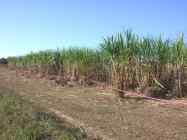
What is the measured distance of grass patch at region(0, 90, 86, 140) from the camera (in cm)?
665

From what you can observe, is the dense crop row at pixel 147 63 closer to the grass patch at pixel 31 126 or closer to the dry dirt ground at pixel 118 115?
the dry dirt ground at pixel 118 115

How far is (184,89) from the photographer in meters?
11.6

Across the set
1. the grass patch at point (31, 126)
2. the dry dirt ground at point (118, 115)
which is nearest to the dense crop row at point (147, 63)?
the dry dirt ground at point (118, 115)

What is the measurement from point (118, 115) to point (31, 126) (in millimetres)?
2153

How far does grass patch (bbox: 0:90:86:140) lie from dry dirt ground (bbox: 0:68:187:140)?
0.37 m

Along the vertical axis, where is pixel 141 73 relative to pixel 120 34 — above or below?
below

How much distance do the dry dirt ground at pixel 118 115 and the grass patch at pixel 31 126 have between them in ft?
1.22

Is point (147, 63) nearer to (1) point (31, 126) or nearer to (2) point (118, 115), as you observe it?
(2) point (118, 115)

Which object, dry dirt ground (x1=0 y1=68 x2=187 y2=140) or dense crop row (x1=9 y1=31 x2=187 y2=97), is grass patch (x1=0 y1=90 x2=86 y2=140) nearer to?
dry dirt ground (x1=0 y1=68 x2=187 y2=140)

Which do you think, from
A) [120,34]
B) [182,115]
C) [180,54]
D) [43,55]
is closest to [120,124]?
[182,115]

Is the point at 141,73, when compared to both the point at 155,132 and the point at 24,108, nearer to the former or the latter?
the point at 24,108

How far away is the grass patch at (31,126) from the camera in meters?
6.65

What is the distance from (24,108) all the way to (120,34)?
4.48 m

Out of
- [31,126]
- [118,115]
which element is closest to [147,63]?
[118,115]
